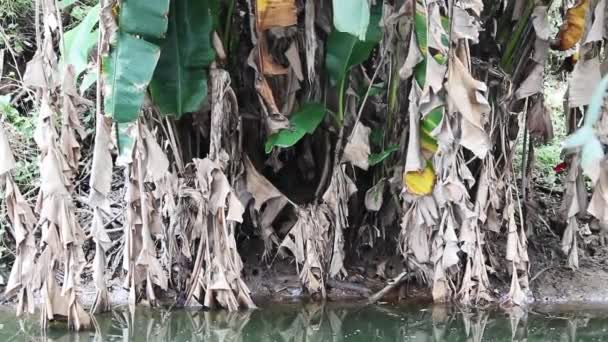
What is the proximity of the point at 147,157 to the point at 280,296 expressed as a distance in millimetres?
978

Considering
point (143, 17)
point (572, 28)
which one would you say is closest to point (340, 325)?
point (143, 17)

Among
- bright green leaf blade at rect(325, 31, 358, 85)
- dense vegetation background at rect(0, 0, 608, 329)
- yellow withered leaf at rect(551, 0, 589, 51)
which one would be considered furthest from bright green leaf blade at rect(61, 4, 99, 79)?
yellow withered leaf at rect(551, 0, 589, 51)

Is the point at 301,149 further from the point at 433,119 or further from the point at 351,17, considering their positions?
the point at 351,17

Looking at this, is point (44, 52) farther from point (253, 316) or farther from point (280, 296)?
point (280, 296)

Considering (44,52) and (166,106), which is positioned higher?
(44,52)

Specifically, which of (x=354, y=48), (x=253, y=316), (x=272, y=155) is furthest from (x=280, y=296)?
(x=354, y=48)

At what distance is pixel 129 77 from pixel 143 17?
198 mm

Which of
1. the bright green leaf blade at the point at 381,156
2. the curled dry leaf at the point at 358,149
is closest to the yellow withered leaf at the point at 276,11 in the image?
the curled dry leaf at the point at 358,149

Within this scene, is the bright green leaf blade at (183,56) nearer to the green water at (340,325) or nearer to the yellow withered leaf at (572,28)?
the green water at (340,325)

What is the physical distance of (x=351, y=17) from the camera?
2.07m

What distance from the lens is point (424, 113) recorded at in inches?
86.5

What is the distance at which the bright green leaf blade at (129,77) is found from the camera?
2.11m

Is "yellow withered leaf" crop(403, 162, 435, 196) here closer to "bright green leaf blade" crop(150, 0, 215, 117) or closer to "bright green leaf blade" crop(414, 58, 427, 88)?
"bright green leaf blade" crop(414, 58, 427, 88)

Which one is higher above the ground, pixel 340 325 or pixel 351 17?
pixel 351 17
